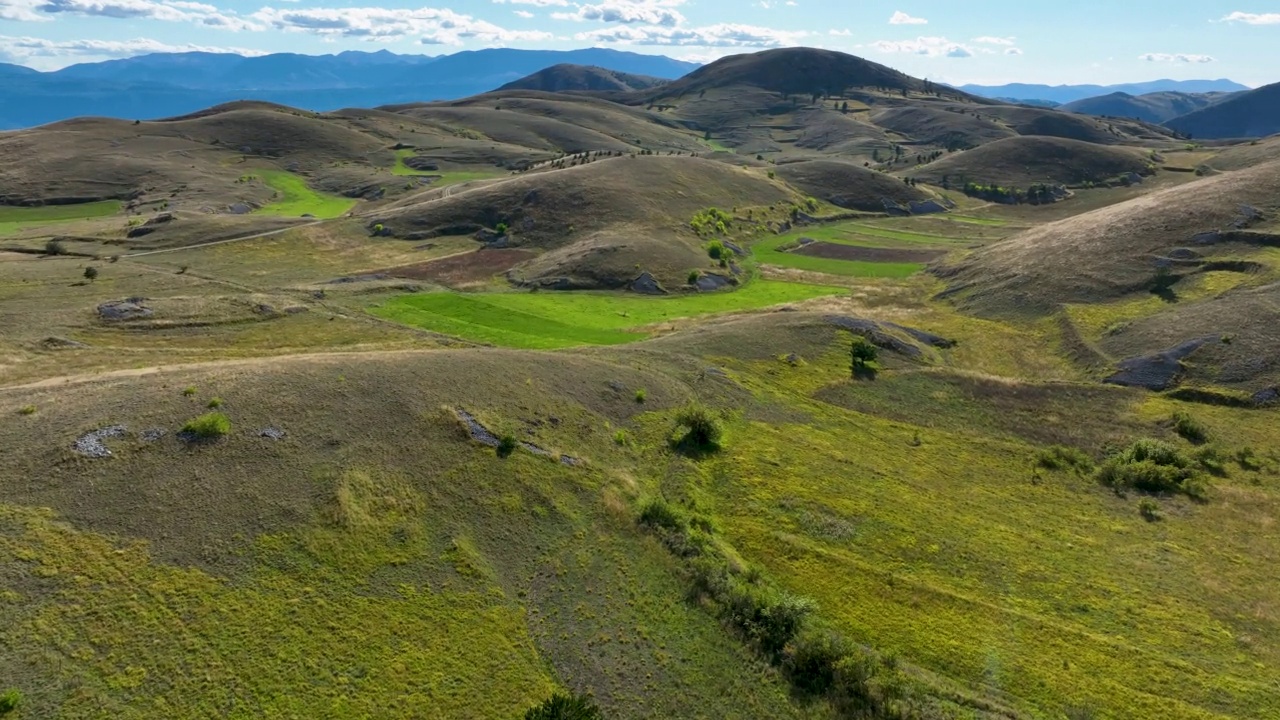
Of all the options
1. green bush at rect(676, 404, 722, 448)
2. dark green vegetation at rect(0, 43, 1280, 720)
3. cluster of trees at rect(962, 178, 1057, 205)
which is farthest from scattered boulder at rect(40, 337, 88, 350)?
cluster of trees at rect(962, 178, 1057, 205)

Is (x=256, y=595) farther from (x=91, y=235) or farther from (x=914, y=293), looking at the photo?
(x=91, y=235)

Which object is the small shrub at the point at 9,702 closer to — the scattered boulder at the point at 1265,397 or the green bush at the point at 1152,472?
the green bush at the point at 1152,472

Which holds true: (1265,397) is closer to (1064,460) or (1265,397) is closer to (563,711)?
(1064,460)

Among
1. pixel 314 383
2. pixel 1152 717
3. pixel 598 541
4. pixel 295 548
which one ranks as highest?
pixel 314 383

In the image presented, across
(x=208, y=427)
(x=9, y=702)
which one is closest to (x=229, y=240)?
(x=208, y=427)

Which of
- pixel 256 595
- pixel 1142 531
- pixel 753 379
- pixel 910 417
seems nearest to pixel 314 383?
pixel 256 595

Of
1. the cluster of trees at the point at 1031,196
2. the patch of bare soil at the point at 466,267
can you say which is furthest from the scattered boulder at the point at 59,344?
the cluster of trees at the point at 1031,196

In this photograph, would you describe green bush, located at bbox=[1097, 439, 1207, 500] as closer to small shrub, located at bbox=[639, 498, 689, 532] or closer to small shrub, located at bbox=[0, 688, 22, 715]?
small shrub, located at bbox=[639, 498, 689, 532]

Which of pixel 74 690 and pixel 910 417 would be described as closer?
pixel 74 690
